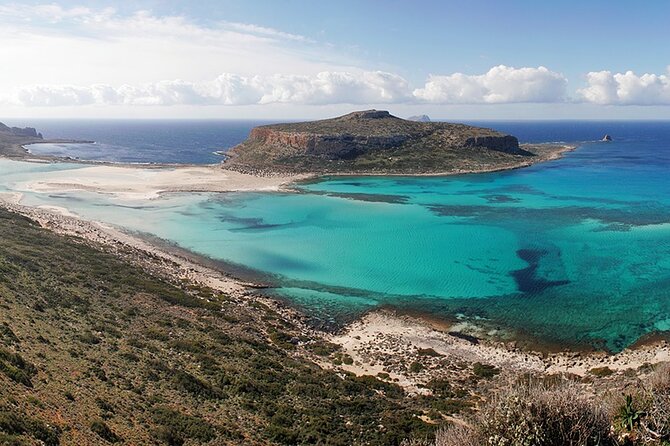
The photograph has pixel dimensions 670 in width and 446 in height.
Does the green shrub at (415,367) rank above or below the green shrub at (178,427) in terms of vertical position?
below

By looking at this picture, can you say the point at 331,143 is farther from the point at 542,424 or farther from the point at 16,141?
the point at 16,141

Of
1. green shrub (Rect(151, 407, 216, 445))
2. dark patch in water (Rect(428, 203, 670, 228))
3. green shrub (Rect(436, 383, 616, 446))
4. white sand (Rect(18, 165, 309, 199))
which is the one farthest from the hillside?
green shrub (Rect(436, 383, 616, 446))

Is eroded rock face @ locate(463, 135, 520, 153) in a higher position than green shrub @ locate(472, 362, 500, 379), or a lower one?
higher

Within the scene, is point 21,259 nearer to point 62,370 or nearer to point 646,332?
point 62,370

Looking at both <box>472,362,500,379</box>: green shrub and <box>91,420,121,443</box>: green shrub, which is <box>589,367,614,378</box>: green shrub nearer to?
<box>472,362,500,379</box>: green shrub

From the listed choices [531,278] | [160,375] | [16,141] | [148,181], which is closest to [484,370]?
[160,375]

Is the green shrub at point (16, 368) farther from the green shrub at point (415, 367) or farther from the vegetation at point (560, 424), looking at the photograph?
the green shrub at point (415, 367)

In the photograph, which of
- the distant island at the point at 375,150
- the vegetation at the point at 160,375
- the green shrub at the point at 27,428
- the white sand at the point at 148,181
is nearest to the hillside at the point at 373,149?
→ the distant island at the point at 375,150
